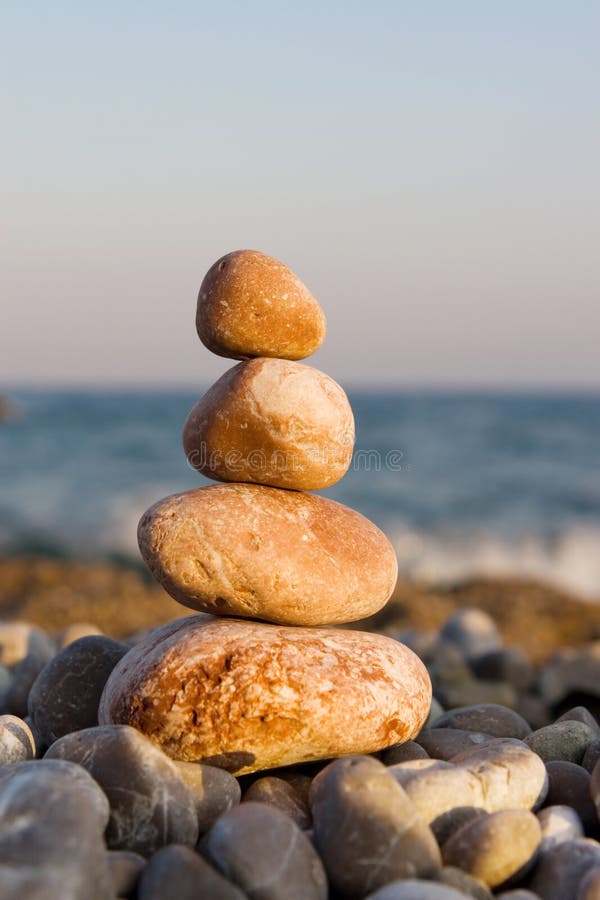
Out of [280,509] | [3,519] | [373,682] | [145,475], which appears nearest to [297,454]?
[280,509]

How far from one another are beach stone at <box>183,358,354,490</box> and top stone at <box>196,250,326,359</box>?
0.13 metres

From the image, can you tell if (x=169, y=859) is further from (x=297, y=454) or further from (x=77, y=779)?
(x=297, y=454)

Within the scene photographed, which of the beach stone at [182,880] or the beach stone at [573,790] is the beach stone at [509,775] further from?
the beach stone at [182,880]

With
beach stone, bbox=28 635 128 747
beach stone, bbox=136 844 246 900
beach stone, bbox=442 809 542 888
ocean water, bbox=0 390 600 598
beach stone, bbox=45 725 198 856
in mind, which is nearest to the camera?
beach stone, bbox=136 844 246 900

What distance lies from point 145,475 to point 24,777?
1010 inches

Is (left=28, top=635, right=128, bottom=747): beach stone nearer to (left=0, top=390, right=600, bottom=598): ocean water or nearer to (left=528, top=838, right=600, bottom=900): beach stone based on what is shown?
(left=528, top=838, right=600, bottom=900): beach stone

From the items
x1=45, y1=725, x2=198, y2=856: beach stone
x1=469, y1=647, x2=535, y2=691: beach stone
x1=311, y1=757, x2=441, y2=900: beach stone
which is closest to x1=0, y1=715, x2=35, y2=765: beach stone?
x1=45, y1=725, x2=198, y2=856: beach stone

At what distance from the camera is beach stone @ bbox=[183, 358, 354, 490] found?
4.61 m

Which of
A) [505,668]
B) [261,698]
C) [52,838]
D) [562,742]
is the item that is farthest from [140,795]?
[505,668]

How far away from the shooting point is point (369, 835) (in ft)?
10.8

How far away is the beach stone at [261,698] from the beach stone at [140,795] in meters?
0.46

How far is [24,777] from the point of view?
327 cm

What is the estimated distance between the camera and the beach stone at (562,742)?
15.4ft

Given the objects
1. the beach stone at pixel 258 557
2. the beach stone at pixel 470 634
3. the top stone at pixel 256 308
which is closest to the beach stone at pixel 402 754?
the beach stone at pixel 258 557
